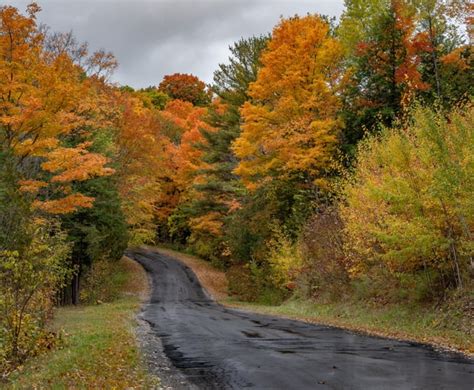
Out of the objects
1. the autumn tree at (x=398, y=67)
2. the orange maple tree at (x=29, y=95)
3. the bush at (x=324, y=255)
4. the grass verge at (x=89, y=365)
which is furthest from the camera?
the autumn tree at (x=398, y=67)

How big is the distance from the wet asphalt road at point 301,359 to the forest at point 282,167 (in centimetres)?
358

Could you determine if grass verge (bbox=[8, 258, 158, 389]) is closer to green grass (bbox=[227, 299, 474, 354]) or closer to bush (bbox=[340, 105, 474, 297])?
green grass (bbox=[227, 299, 474, 354])

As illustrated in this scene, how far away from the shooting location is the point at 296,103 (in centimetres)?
2852

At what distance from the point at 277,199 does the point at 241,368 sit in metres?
21.9

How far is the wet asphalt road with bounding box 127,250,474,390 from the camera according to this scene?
29.6ft

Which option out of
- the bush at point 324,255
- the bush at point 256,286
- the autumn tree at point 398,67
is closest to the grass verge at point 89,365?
the bush at point 324,255

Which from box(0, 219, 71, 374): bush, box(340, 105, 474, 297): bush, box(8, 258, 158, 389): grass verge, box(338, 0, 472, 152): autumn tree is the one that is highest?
box(338, 0, 472, 152): autumn tree

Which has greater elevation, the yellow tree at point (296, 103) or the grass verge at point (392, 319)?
the yellow tree at point (296, 103)

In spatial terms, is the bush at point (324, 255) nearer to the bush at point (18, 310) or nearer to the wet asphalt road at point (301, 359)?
the wet asphalt road at point (301, 359)

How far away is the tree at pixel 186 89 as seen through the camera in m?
97.0

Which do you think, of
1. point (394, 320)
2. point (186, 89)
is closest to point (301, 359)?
point (394, 320)

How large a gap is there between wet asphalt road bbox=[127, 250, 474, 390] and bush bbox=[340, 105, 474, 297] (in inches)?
128

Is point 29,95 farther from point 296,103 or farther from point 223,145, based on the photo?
point 223,145

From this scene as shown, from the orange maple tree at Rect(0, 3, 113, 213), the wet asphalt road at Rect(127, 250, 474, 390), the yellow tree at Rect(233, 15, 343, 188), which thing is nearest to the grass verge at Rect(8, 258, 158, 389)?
the wet asphalt road at Rect(127, 250, 474, 390)
